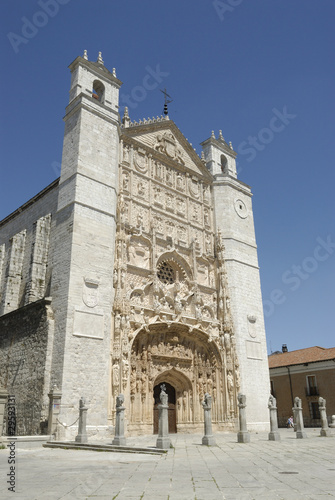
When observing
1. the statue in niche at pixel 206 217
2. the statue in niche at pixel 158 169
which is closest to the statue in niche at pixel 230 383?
the statue in niche at pixel 206 217

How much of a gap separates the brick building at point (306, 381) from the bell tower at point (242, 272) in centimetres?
880

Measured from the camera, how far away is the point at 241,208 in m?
25.3

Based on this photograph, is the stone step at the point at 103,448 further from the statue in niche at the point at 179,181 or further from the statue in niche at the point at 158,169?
the statue in niche at the point at 179,181

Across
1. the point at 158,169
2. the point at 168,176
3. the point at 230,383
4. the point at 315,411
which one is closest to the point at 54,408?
the point at 230,383

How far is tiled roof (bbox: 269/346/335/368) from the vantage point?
97.1 ft

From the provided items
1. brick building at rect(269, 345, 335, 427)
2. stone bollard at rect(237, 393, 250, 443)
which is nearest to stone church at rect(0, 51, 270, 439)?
stone bollard at rect(237, 393, 250, 443)

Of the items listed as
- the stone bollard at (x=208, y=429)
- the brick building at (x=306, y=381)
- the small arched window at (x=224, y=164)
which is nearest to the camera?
the stone bollard at (x=208, y=429)

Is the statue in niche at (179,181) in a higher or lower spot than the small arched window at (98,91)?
lower

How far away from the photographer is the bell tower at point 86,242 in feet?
47.8

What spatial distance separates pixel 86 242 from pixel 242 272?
10056mm

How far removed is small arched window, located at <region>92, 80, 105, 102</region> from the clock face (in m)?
9.78

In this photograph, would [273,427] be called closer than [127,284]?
Yes

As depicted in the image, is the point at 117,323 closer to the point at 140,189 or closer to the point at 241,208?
the point at 140,189

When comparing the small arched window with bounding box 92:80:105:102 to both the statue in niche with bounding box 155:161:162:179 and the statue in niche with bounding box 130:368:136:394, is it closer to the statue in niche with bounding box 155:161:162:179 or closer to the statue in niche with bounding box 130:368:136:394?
the statue in niche with bounding box 155:161:162:179
